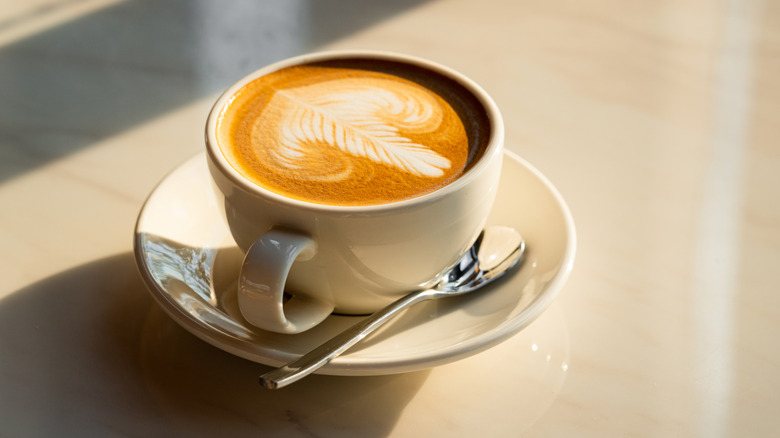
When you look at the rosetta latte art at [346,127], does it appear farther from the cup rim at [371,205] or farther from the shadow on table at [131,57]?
the shadow on table at [131,57]

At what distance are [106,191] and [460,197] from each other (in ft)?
1.54

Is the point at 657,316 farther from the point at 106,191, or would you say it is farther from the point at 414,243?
the point at 106,191

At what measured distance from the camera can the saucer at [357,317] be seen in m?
0.59

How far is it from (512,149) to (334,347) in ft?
1.63

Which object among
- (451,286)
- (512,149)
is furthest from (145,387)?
(512,149)

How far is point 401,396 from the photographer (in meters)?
0.64

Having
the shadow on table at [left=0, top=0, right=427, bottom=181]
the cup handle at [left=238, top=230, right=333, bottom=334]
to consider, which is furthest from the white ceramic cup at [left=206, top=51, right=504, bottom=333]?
the shadow on table at [left=0, top=0, right=427, bottom=181]

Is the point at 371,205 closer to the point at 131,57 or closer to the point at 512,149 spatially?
the point at 512,149

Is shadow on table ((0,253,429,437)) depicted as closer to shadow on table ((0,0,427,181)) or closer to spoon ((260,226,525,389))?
spoon ((260,226,525,389))

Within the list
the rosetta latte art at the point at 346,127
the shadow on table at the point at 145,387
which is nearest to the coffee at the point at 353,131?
the rosetta latte art at the point at 346,127

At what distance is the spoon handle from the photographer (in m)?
0.54

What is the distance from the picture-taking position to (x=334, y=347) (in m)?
0.59

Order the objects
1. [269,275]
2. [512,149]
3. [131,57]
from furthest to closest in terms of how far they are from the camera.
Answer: [131,57], [512,149], [269,275]

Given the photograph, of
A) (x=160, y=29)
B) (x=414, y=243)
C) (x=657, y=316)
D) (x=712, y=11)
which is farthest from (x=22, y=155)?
(x=712, y=11)
